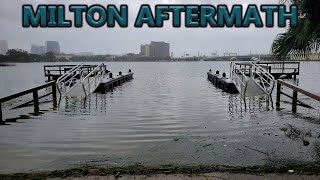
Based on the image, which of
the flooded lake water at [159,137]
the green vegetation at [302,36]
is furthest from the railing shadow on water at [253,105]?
the green vegetation at [302,36]

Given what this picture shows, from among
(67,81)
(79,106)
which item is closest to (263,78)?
(79,106)

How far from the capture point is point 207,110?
15086mm

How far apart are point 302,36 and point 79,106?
12.6 meters

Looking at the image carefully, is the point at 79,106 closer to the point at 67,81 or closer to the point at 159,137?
the point at 67,81

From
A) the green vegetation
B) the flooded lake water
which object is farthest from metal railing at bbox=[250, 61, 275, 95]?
the green vegetation

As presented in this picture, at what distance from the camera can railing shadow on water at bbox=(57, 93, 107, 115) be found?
14.4 metres

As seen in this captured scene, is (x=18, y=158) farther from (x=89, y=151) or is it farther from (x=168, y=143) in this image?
(x=168, y=143)

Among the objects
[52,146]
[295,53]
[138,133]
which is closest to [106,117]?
[138,133]

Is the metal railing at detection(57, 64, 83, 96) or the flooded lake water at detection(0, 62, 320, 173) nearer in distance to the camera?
the flooded lake water at detection(0, 62, 320, 173)

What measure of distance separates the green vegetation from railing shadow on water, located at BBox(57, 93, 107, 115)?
969 cm

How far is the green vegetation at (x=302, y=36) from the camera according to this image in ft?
17.9

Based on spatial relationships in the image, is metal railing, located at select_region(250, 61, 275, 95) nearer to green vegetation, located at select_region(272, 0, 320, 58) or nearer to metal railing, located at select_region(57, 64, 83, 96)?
metal railing, located at select_region(57, 64, 83, 96)

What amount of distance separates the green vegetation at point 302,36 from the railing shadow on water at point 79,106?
382 inches

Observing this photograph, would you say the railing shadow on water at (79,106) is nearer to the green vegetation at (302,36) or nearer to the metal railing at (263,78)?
the green vegetation at (302,36)
